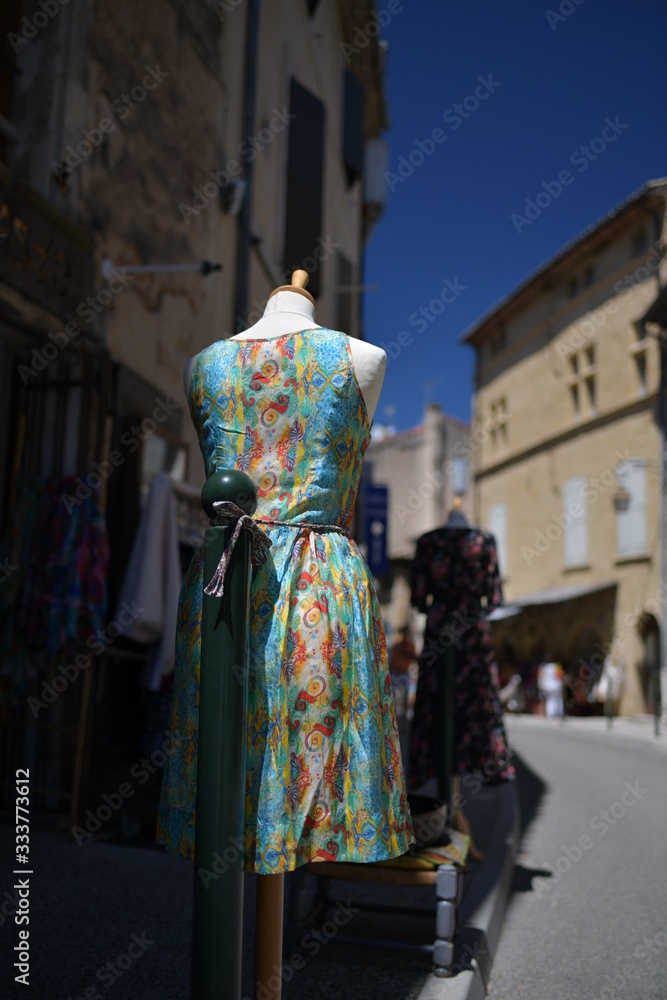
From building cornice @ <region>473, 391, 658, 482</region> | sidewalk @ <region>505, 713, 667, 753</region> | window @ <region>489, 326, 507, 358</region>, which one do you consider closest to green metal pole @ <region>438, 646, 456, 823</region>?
sidewalk @ <region>505, 713, 667, 753</region>

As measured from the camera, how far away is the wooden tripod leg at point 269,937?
75.7 inches

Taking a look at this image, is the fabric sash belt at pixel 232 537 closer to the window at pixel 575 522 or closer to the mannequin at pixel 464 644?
the mannequin at pixel 464 644

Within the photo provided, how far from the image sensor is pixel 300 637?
1.90 m

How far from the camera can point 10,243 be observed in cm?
421

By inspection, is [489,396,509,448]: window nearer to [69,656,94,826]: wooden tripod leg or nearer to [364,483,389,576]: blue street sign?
[364,483,389,576]: blue street sign

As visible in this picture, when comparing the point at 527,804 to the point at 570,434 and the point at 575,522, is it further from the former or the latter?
the point at 570,434

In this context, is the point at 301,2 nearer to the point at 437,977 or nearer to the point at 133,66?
the point at 133,66

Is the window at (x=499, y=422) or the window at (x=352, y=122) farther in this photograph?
the window at (x=499, y=422)

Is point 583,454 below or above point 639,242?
below

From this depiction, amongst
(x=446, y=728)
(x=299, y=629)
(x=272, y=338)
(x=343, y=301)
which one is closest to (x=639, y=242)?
(x=343, y=301)

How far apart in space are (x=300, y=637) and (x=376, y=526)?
19728 mm

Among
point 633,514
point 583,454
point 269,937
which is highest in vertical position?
point 583,454

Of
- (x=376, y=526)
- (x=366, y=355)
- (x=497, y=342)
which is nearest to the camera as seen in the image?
(x=366, y=355)

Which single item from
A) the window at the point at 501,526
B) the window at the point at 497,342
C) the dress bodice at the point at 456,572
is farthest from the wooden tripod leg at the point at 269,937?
the window at the point at 497,342
